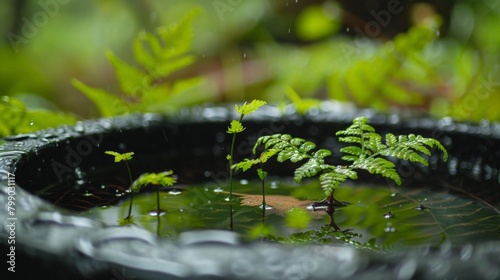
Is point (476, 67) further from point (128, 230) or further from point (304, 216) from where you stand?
point (128, 230)

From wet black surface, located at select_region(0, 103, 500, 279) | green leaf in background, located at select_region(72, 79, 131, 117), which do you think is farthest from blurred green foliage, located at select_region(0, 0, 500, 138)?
wet black surface, located at select_region(0, 103, 500, 279)

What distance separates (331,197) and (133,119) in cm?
48

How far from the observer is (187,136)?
1262 millimetres

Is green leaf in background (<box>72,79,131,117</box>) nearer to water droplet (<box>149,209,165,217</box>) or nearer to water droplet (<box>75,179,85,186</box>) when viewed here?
water droplet (<box>75,179,85,186</box>)

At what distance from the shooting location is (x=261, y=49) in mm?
3039

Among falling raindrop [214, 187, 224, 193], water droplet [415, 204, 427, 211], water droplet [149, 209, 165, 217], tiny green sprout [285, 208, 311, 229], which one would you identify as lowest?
tiny green sprout [285, 208, 311, 229]

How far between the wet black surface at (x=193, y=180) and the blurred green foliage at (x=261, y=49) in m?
0.90

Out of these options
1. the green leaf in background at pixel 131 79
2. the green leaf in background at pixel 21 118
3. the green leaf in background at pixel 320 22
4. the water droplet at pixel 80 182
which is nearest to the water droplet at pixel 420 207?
the water droplet at pixel 80 182

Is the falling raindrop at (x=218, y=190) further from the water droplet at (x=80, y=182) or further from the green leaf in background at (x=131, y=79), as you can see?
the green leaf in background at (x=131, y=79)

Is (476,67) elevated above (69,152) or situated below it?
above

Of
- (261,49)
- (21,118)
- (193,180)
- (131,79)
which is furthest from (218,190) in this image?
(261,49)

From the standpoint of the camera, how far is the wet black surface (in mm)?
534

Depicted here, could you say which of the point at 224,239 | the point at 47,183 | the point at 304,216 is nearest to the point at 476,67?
the point at 304,216

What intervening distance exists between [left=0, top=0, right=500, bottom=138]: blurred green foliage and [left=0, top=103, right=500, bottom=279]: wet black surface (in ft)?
2.95
